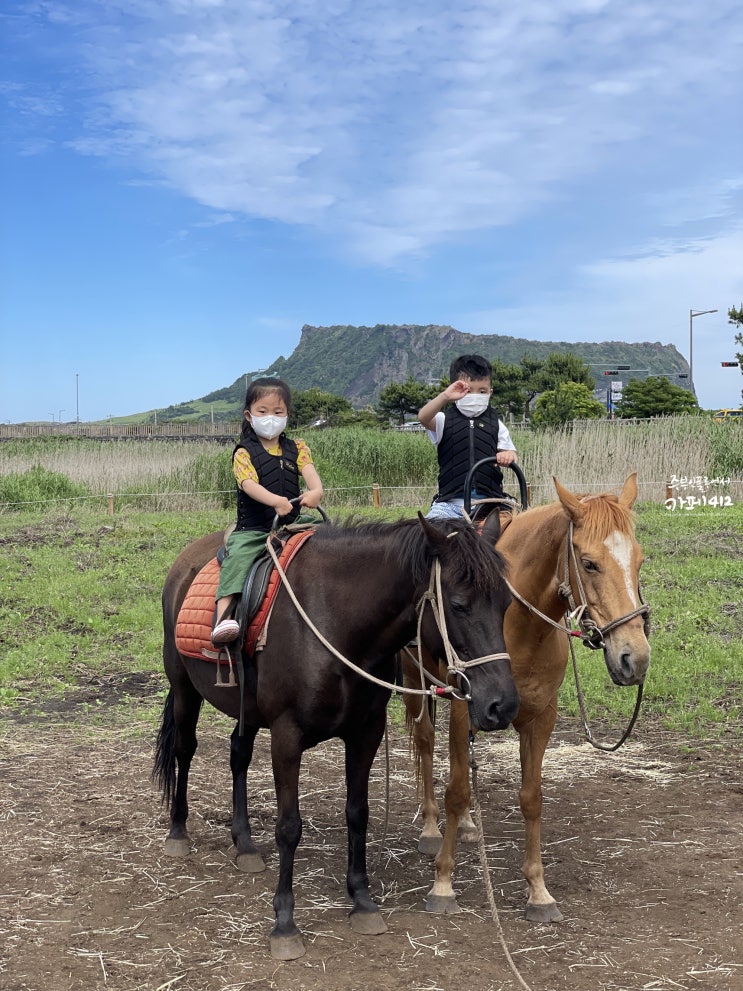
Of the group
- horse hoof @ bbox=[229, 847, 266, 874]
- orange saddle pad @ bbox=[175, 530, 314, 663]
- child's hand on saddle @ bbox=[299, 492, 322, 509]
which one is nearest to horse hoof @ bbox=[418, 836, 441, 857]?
horse hoof @ bbox=[229, 847, 266, 874]

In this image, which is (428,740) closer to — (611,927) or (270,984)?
(611,927)

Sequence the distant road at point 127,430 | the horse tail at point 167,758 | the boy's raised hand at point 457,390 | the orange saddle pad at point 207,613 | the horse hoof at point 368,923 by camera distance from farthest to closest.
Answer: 1. the distant road at point 127,430
2. the horse tail at point 167,758
3. the boy's raised hand at point 457,390
4. the orange saddle pad at point 207,613
5. the horse hoof at point 368,923

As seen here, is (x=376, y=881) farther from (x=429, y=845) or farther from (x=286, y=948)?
(x=286, y=948)

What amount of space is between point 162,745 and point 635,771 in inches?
120

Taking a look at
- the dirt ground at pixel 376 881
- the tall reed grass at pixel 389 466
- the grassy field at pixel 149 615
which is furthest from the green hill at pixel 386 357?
the dirt ground at pixel 376 881

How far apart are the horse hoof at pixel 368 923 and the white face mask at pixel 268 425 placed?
2.16 meters

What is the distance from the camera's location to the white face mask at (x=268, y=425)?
13.8 feet

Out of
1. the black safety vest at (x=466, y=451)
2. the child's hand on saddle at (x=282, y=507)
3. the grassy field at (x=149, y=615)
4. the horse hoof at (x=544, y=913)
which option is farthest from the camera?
the grassy field at (x=149, y=615)

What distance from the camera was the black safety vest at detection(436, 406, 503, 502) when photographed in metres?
4.75

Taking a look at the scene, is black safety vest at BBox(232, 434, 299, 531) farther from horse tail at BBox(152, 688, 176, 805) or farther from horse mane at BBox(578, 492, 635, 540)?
horse mane at BBox(578, 492, 635, 540)

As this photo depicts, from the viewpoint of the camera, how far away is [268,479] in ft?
14.0

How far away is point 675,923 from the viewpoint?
376 centimetres

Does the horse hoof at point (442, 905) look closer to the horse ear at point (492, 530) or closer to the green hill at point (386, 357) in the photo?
the horse ear at point (492, 530)

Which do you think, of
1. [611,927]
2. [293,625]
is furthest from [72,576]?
[611,927]
